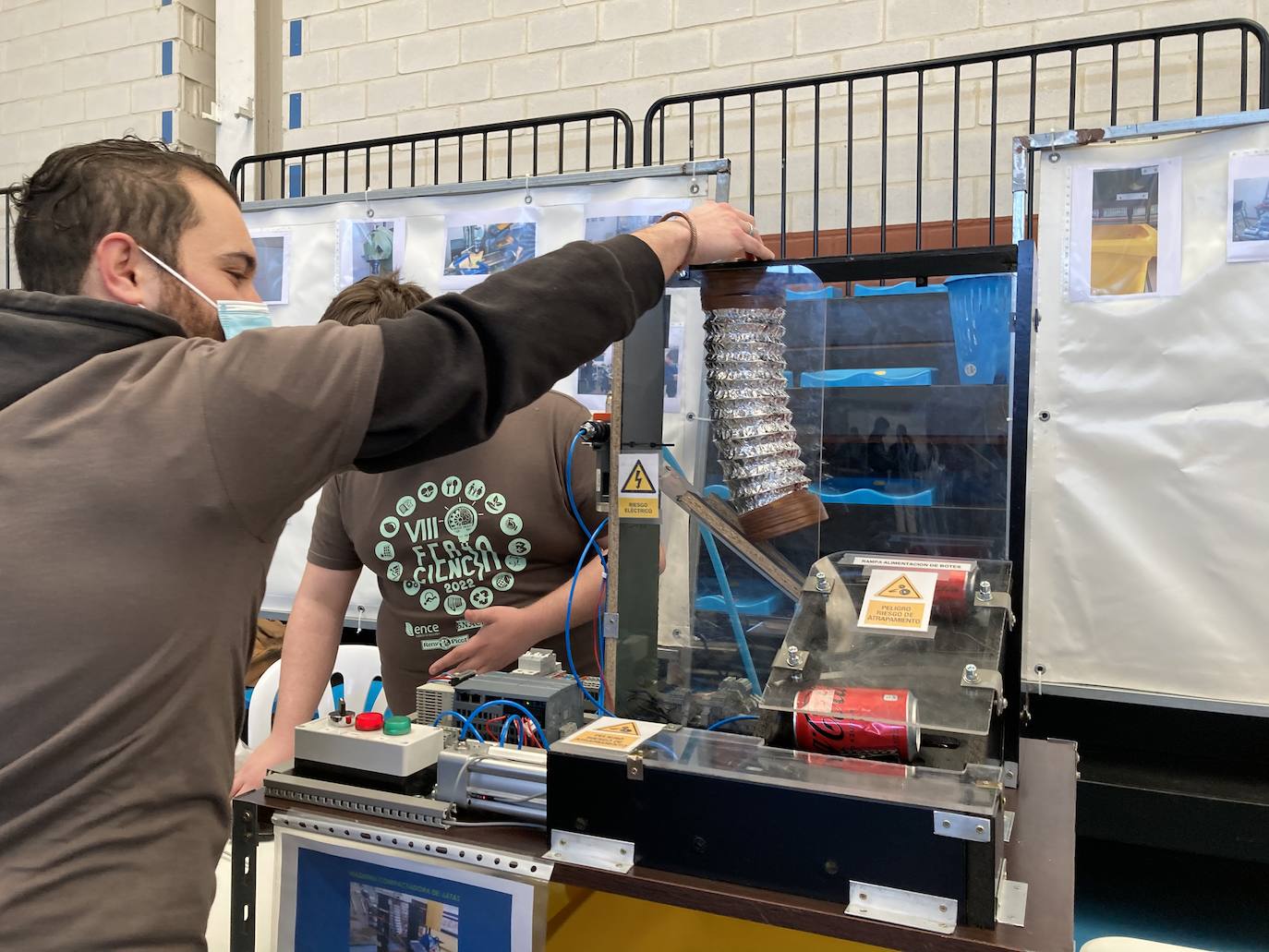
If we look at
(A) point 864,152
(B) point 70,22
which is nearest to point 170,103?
(B) point 70,22

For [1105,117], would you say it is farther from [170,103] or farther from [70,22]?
[70,22]

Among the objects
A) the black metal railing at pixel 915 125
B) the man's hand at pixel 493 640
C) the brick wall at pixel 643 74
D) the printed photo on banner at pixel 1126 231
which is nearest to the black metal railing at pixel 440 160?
the brick wall at pixel 643 74

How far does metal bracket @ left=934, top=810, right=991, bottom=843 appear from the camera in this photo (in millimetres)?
707

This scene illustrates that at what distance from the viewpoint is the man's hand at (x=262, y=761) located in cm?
127

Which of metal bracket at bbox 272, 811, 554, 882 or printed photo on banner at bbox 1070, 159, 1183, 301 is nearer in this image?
metal bracket at bbox 272, 811, 554, 882

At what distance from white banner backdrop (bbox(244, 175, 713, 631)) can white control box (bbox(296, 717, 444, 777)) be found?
5.50ft

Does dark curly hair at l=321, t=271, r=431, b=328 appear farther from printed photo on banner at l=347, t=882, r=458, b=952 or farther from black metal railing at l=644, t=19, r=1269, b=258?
black metal railing at l=644, t=19, r=1269, b=258

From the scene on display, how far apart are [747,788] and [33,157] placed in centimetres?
512

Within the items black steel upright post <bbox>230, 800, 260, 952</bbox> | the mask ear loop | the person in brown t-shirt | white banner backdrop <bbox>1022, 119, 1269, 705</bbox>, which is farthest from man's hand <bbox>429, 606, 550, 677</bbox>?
white banner backdrop <bbox>1022, 119, 1269, 705</bbox>

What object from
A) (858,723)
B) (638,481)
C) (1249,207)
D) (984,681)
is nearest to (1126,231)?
(1249,207)

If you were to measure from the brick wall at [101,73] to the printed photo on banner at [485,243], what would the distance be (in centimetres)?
207

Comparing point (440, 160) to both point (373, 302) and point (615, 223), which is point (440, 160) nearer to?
point (615, 223)

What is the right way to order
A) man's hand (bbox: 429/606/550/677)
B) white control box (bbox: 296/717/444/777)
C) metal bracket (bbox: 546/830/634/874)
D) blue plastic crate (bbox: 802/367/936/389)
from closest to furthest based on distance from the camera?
metal bracket (bbox: 546/830/634/874), white control box (bbox: 296/717/444/777), blue plastic crate (bbox: 802/367/936/389), man's hand (bbox: 429/606/550/677)

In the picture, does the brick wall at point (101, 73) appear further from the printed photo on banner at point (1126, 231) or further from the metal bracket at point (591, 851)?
the metal bracket at point (591, 851)
